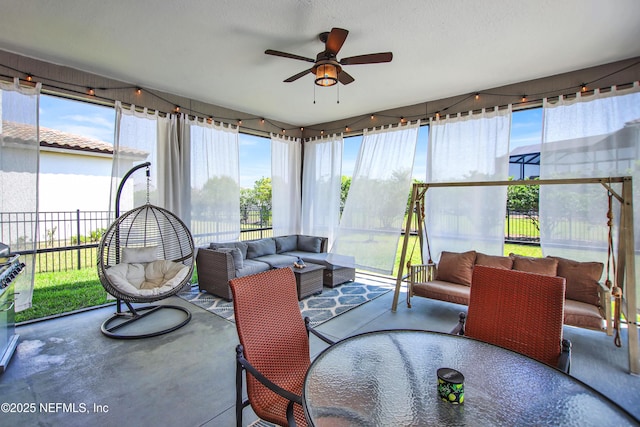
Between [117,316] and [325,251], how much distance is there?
3.36m

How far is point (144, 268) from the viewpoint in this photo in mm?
3674

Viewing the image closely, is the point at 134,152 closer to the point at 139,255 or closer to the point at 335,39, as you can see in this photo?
the point at 139,255

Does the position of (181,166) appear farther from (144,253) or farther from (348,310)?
(348,310)

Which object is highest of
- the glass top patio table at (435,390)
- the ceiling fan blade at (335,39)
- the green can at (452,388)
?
the ceiling fan blade at (335,39)

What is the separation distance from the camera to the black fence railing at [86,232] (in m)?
4.38

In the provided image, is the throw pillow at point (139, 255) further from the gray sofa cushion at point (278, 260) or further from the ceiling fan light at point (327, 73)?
the ceiling fan light at point (327, 73)

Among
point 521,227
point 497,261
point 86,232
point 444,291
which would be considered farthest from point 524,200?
point 86,232

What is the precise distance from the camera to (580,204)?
11.8 ft

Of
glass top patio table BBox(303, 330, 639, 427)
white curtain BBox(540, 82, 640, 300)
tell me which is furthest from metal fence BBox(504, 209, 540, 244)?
glass top patio table BBox(303, 330, 639, 427)

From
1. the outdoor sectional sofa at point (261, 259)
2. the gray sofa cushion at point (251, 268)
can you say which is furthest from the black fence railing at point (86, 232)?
the gray sofa cushion at point (251, 268)

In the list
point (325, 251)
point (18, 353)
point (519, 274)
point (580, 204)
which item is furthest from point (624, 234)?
point (18, 353)

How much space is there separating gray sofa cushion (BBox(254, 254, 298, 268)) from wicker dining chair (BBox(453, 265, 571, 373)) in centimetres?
305

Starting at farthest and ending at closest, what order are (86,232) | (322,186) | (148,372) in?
(322,186), (86,232), (148,372)

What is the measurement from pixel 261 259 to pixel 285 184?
74.8 inches
